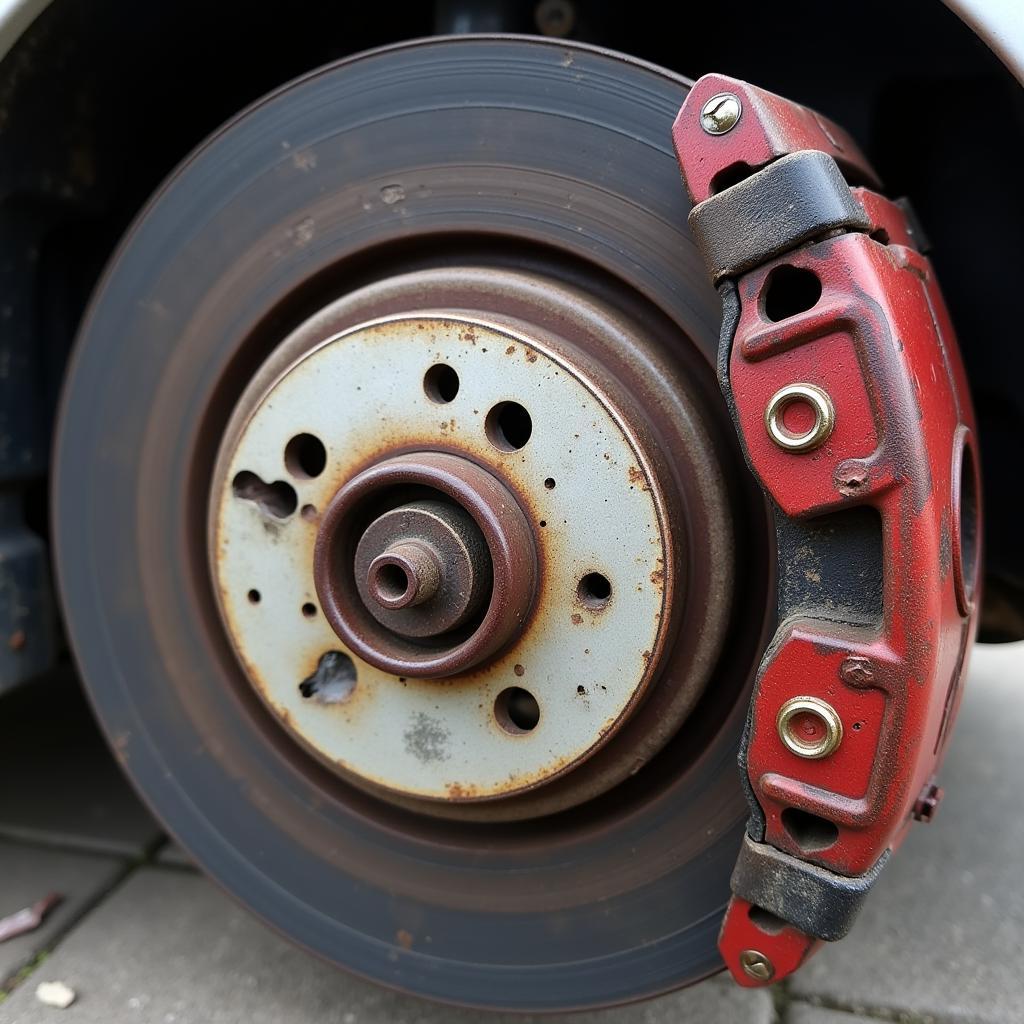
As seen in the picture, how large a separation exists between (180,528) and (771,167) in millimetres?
559

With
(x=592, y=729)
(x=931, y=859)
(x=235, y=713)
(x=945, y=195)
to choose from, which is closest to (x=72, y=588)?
(x=235, y=713)

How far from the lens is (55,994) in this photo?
84 cm

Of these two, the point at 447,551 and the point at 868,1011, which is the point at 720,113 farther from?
the point at 868,1011

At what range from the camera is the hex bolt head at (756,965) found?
1.89ft

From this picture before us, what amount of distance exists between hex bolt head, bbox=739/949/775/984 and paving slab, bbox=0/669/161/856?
792 mm

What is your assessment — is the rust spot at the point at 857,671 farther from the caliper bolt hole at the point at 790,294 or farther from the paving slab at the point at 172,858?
the paving slab at the point at 172,858

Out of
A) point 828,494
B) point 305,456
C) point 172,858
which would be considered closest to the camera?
point 828,494

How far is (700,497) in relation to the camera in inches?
24.5

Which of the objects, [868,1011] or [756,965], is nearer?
[756,965]

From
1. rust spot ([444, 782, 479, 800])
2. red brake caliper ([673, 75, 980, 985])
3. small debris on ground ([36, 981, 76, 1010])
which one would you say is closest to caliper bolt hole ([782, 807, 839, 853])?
red brake caliper ([673, 75, 980, 985])

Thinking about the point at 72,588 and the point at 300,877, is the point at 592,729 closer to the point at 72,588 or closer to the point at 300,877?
the point at 300,877

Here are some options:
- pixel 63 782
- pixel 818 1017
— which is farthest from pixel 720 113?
pixel 63 782

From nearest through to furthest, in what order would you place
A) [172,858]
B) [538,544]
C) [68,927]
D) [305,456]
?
[538,544], [305,456], [68,927], [172,858]

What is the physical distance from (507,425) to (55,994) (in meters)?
0.69
